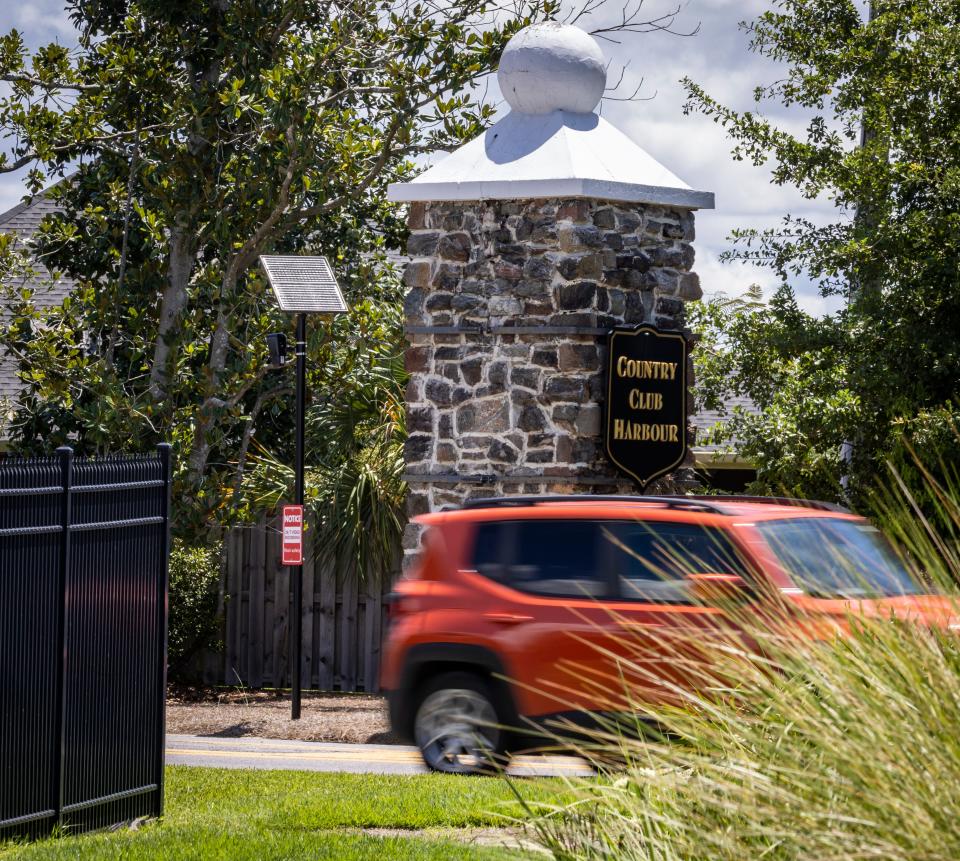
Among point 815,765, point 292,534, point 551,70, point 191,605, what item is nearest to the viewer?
point 815,765

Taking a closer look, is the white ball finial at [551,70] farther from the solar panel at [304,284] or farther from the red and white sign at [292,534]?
the red and white sign at [292,534]

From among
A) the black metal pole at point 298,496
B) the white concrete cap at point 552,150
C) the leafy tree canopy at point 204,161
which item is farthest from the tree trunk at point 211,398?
the white concrete cap at point 552,150

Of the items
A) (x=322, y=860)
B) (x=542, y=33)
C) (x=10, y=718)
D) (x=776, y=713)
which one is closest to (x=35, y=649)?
(x=10, y=718)

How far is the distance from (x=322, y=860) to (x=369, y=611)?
10.3 metres

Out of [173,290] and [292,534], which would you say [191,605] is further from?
[173,290]

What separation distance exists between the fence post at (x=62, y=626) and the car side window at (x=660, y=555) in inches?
119

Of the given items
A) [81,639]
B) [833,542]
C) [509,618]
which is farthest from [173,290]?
[833,542]

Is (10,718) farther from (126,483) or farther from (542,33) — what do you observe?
(542,33)

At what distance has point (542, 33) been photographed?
14.9 meters

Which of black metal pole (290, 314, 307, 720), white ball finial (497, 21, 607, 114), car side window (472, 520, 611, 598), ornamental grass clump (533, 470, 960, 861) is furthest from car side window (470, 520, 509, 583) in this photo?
white ball finial (497, 21, 607, 114)

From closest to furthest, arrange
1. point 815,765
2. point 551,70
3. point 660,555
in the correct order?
point 815,765 < point 660,555 < point 551,70

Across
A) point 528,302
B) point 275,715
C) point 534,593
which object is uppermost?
point 528,302

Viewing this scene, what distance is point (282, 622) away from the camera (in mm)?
17859

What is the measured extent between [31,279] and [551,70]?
34.3 ft
